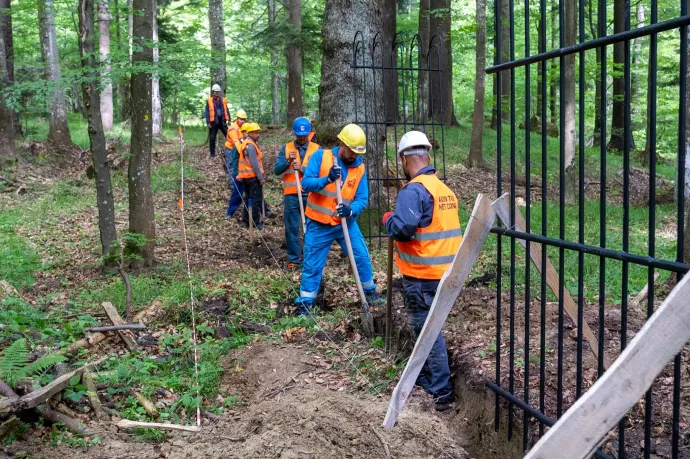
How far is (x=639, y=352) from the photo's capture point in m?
1.90

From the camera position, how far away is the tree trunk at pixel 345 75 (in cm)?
980

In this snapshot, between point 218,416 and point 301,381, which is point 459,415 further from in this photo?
point 218,416

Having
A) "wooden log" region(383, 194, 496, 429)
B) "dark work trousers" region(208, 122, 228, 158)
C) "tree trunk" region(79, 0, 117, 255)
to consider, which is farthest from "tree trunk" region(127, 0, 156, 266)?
"dark work trousers" region(208, 122, 228, 158)

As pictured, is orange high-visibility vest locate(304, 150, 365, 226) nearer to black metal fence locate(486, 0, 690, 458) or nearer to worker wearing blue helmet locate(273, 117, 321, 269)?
worker wearing blue helmet locate(273, 117, 321, 269)

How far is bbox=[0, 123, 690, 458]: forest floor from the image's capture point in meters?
4.36

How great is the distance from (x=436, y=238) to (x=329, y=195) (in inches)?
93.1

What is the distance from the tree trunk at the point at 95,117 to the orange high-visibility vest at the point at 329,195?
2.58 m

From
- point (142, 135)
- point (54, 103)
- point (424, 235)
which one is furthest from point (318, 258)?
point (54, 103)

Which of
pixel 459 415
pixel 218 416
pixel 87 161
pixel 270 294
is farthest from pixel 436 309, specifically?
pixel 87 161

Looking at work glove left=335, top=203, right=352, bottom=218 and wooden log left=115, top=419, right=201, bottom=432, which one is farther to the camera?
work glove left=335, top=203, right=352, bottom=218

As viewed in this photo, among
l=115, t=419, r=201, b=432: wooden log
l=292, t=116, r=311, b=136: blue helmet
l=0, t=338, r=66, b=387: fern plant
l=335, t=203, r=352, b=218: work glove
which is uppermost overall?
l=292, t=116, r=311, b=136: blue helmet

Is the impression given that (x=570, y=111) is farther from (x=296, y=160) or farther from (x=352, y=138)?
(x=352, y=138)

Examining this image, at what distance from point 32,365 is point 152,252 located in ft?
13.8

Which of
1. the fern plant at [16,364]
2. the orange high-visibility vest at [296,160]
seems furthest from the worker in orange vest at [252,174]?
the fern plant at [16,364]
